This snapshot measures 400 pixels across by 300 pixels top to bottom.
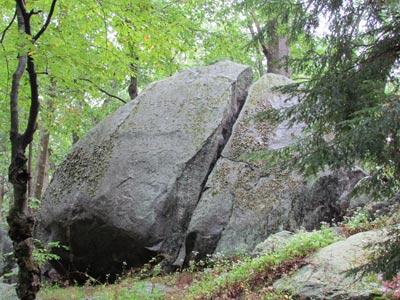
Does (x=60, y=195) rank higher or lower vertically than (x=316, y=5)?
lower

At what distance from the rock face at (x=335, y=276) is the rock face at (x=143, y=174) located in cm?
398

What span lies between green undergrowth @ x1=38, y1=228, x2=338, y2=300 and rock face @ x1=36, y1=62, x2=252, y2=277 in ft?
3.38

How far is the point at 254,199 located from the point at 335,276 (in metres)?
3.62

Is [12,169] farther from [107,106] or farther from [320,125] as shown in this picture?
[107,106]

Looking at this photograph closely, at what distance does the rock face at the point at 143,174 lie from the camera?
395 inches

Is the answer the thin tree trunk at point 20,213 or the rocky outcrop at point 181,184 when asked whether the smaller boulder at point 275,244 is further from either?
the thin tree trunk at point 20,213

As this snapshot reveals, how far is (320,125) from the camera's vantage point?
515 centimetres

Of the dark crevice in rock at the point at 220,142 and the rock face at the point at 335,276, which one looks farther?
the dark crevice in rock at the point at 220,142

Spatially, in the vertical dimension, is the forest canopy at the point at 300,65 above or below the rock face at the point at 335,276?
above

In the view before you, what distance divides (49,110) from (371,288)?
9925mm

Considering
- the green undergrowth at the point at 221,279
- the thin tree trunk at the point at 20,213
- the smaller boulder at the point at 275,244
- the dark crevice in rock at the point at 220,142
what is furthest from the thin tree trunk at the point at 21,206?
the dark crevice in rock at the point at 220,142

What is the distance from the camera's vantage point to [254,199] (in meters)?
9.60

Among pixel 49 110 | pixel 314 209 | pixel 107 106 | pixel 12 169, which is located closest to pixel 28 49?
pixel 12 169

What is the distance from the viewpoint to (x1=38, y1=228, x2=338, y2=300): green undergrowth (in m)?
6.93
